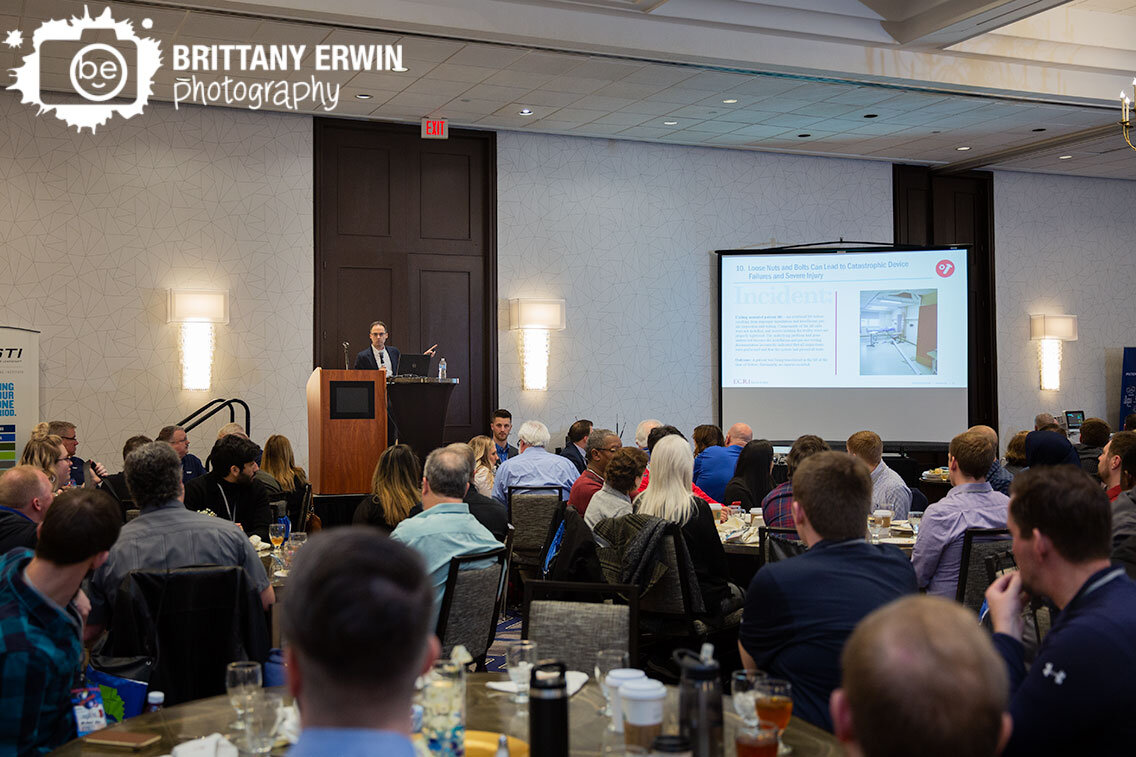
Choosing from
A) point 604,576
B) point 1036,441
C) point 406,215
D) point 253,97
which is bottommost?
point 604,576

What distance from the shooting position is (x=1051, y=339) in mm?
13172

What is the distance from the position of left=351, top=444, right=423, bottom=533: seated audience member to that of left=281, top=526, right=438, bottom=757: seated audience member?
384cm

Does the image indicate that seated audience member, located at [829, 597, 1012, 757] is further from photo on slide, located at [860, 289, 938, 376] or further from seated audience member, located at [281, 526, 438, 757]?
photo on slide, located at [860, 289, 938, 376]

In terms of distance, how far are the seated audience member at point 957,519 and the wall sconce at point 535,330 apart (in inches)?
255

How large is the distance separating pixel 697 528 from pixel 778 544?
408 mm

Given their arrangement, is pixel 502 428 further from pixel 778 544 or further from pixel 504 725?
pixel 504 725

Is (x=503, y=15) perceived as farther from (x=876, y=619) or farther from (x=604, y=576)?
(x=876, y=619)

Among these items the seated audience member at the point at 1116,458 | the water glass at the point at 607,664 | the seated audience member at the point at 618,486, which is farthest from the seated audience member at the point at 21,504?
the seated audience member at the point at 1116,458

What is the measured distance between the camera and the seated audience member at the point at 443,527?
152 inches

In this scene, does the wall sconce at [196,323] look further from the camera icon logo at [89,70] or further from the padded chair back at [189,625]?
the padded chair back at [189,625]

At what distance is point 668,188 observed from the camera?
38.5ft

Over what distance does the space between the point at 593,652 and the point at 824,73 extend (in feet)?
23.1

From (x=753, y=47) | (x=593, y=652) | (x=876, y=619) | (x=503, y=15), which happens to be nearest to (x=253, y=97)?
(x=503, y=15)

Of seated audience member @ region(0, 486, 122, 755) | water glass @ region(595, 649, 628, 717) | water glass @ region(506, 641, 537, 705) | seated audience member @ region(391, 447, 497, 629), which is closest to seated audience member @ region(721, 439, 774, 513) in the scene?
seated audience member @ region(391, 447, 497, 629)
